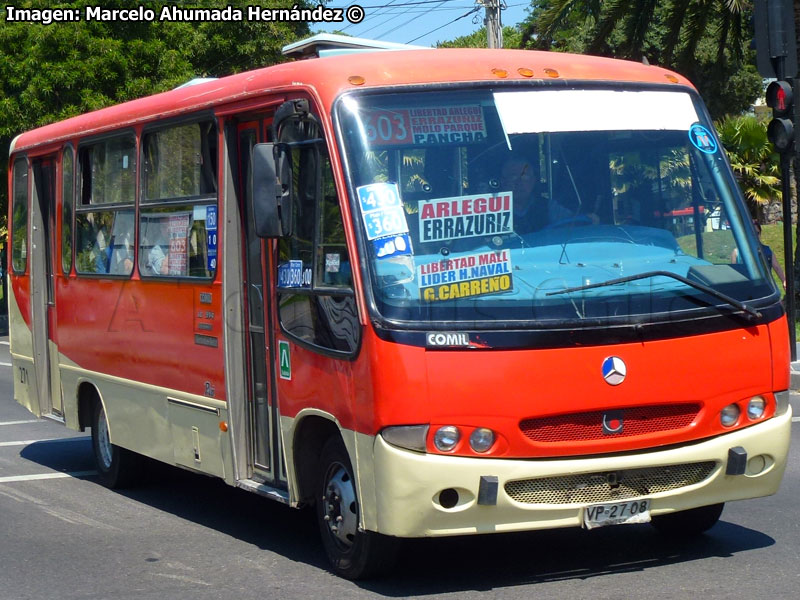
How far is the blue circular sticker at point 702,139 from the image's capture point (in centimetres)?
699

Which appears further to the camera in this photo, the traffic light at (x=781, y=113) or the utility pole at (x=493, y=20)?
the utility pole at (x=493, y=20)

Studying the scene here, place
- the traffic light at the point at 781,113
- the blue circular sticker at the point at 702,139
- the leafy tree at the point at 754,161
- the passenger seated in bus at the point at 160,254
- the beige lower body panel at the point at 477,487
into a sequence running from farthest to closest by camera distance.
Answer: the leafy tree at the point at 754,161
the traffic light at the point at 781,113
the passenger seated in bus at the point at 160,254
the blue circular sticker at the point at 702,139
the beige lower body panel at the point at 477,487

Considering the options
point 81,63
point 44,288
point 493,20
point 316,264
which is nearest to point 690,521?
point 316,264

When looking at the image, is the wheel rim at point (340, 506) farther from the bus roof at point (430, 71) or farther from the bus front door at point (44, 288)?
the bus front door at point (44, 288)

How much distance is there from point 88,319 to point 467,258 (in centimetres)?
490

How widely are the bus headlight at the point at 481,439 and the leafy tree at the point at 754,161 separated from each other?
25.0m

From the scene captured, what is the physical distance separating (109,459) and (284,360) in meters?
3.68

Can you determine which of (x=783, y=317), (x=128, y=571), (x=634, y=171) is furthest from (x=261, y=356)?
(x=783, y=317)

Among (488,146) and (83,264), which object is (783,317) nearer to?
(488,146)

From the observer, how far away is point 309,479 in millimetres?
7133

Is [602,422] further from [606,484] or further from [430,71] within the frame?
[430,71]

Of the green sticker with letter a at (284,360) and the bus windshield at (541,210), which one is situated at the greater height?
the bus windshield at (541,210)

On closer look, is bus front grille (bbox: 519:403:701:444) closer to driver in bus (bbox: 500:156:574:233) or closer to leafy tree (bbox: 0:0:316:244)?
driver in bus (bbox: 500:156:574:233)

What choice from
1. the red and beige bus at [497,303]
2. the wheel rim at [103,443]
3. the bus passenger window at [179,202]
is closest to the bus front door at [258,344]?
the red and beige bus at [497,303]
